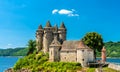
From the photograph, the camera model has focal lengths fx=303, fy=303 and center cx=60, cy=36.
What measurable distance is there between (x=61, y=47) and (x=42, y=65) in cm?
786

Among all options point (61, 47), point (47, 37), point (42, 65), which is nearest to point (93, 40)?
point (61, 47)

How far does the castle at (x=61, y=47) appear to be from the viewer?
82000 millimetres

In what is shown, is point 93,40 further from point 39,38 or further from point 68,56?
point 39,38

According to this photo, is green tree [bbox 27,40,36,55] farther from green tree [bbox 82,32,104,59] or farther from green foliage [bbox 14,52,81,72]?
green tree [bbox 82,32,104,59]

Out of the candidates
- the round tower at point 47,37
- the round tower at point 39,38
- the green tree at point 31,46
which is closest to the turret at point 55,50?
the round tower at point 47,37

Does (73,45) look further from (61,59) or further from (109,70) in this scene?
(109,70)

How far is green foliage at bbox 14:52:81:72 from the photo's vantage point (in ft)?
268

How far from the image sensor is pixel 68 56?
85.7 m

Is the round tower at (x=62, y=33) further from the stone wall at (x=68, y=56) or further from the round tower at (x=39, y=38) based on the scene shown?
the stone wall at (x=68, y=56)

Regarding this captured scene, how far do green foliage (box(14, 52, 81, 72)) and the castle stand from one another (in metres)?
2.00

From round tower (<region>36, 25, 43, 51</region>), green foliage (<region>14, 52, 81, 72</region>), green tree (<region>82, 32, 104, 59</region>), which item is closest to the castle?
round tower (<region>36, 25, 43, 51</region>)

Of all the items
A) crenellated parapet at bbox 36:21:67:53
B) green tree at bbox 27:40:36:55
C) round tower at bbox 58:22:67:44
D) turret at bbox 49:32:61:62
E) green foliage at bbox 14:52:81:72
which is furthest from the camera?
green tree at bbox 27:40:36:55

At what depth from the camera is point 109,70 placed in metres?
76.3

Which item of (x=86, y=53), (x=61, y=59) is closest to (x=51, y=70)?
(x=61, y=59)
